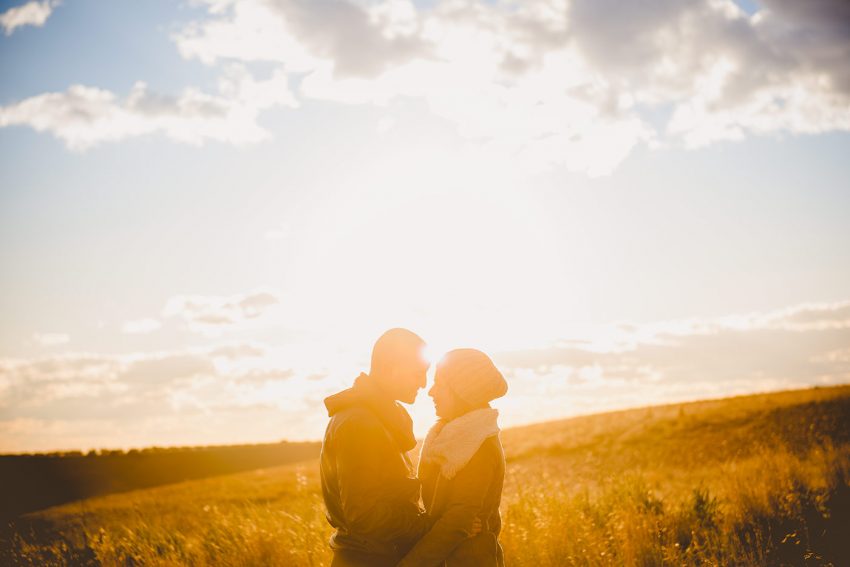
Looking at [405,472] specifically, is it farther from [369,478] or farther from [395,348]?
[395,348]

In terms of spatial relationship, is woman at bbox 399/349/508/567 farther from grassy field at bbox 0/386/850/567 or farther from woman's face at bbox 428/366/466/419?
grassy field at bbox 0/386/850/567

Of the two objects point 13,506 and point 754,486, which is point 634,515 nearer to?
point 754,486

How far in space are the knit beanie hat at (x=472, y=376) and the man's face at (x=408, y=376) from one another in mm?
255

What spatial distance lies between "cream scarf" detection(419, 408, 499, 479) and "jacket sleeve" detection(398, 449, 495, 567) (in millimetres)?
63

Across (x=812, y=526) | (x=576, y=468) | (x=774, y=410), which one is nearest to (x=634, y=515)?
(x=812, y=526)

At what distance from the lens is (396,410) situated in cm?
358

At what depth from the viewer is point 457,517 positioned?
334 cm

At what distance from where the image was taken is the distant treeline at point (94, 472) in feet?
111

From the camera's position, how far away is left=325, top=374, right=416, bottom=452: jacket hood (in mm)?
3514

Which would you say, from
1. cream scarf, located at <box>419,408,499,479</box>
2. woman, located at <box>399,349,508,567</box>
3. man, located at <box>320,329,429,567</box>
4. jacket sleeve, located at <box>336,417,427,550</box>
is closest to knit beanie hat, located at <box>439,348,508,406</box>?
woman, located at <box>399,349,508,567</box>

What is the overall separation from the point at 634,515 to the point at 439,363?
18.2 feet

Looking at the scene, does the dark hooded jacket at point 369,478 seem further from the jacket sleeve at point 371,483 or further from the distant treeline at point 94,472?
the distant treeline at point 94,472

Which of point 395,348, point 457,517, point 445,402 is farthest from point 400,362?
point 457,517

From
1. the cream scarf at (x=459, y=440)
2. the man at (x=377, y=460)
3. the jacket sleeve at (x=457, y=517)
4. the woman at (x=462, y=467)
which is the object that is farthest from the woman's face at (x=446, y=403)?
the jacket sleeve at (x=457, y=517)
